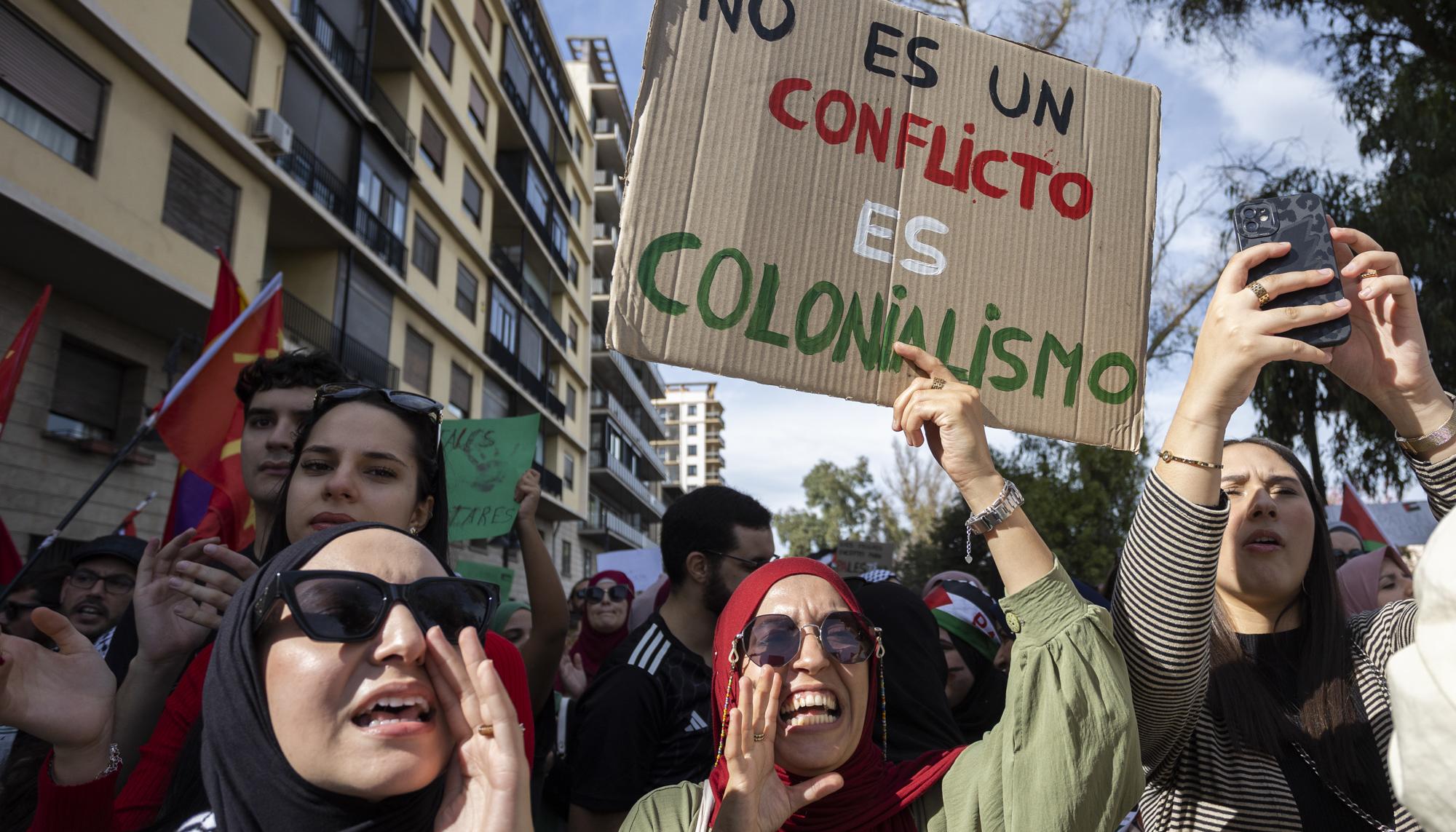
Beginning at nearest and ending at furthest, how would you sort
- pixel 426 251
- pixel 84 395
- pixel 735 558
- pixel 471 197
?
pixel 735 558
pixel 84 395
pixel 426 251
pixel 471 197

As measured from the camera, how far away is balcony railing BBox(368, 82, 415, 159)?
19.6m

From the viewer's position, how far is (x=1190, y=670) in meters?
1.63

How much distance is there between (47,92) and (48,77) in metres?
0.17

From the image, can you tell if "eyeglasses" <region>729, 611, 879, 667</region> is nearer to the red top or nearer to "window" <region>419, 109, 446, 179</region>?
the red top

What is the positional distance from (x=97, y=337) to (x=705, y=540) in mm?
10822

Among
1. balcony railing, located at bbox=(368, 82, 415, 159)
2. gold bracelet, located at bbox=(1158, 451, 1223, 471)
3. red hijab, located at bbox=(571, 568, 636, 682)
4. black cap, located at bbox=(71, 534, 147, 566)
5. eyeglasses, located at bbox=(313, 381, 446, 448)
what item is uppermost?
balcony railing, located at bbox=(368, 82, 415, 159)

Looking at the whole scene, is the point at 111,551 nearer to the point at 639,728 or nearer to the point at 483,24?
the point at 639,728

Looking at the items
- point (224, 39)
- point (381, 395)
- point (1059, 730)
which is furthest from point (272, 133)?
point (1059, 730)

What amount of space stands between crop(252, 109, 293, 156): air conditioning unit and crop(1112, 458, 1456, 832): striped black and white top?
14.6 meters

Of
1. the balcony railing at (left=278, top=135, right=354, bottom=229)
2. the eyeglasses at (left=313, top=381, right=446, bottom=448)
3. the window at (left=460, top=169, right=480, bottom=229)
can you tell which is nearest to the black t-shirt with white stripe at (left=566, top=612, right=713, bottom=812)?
the eyeglasses at (left=313, top=381, right=446, bottom=448)

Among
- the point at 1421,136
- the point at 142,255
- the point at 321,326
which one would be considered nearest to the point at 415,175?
the point at 321,326

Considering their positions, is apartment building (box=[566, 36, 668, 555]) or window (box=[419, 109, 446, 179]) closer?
window (box=[419, 109, 446, 179])

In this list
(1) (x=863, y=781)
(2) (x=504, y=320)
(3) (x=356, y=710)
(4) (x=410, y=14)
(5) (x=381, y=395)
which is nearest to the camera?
(3) (x=356, y=710)

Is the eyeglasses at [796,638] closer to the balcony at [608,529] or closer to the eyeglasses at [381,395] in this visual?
the eyeglasses at [381,395]
